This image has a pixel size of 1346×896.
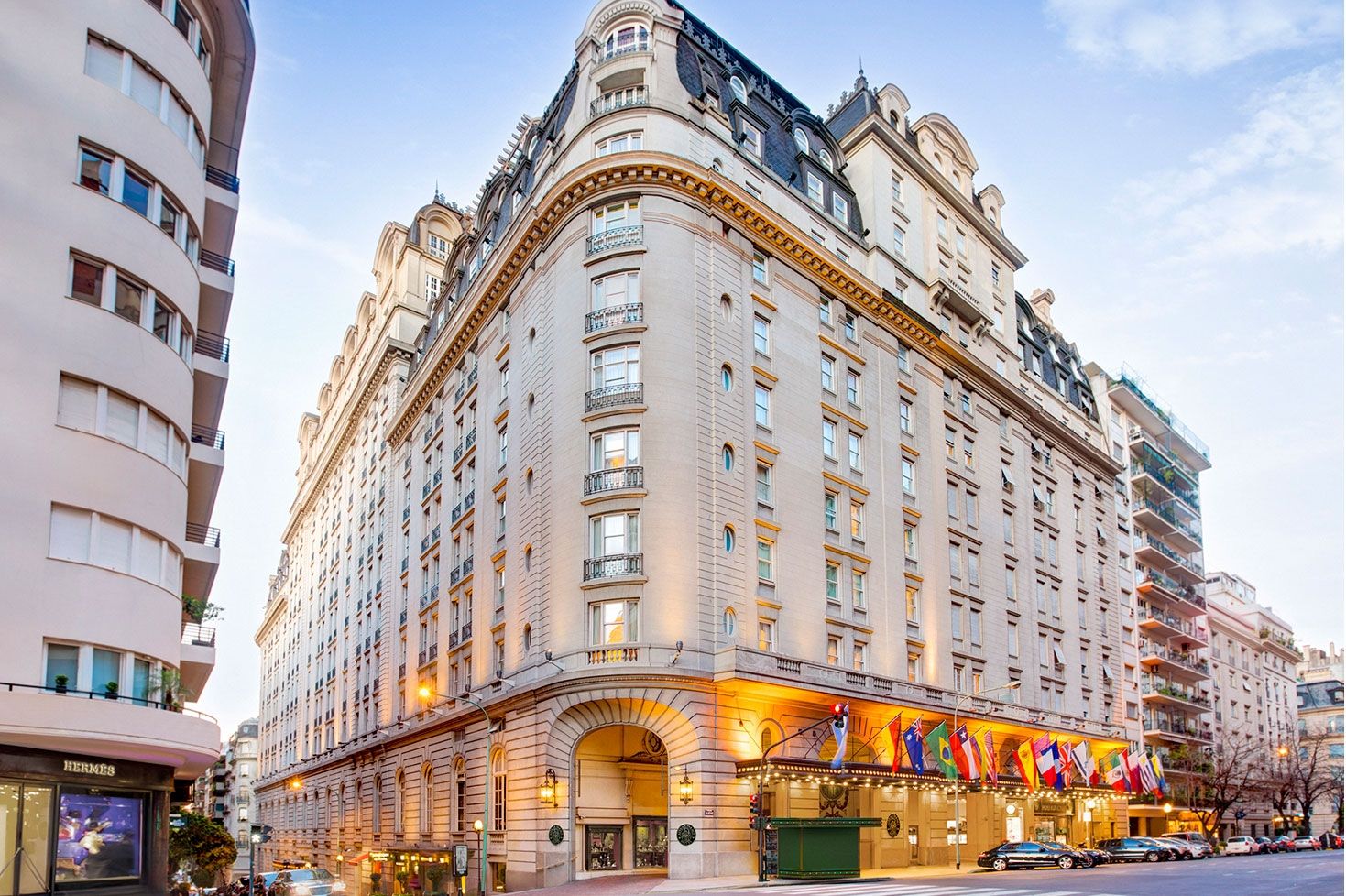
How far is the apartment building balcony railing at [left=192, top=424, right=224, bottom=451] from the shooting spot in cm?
3588

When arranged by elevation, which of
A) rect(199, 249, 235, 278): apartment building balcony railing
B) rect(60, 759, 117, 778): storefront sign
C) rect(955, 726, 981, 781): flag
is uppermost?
rect(199, 249, 235, 278): apartment building balcony railing

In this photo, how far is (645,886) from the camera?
122 feet

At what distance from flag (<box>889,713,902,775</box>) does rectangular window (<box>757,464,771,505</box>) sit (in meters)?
11.0

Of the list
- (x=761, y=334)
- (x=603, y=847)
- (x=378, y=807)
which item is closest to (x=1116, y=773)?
(x=761, y=334)

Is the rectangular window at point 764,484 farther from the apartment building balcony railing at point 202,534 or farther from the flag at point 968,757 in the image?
the apartment building balcony railing at point 202,534

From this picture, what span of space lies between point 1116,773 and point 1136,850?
14.9 feet

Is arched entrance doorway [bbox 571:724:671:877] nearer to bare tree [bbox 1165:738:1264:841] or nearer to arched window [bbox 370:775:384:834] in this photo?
arched window [bbox 370:775:384:834]

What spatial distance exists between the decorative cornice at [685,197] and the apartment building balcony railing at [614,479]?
11874 mm

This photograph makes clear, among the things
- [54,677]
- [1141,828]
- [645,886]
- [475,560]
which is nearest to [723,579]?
[645,886]

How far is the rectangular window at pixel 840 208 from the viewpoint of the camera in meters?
57.5

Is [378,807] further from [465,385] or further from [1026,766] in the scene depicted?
[1026,766]

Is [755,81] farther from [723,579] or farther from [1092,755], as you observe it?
[1092,755]

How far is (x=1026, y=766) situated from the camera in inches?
2194

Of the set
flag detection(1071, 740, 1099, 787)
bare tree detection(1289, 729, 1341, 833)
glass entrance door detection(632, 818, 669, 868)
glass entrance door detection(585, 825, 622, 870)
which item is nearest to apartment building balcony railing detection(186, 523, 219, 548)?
glass entrance door detection(585, 825, 622, 870)
